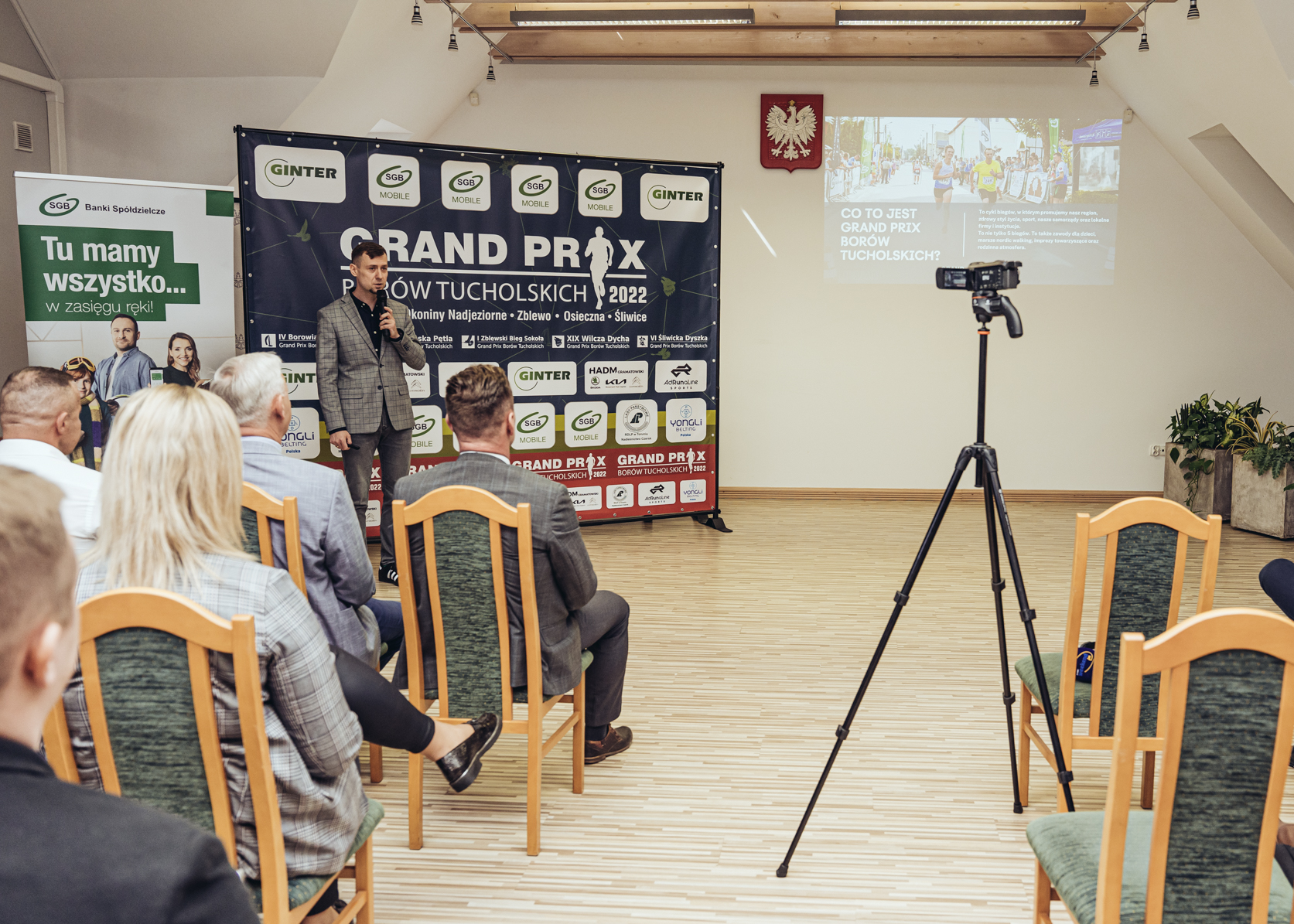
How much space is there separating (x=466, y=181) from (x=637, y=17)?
149 cm

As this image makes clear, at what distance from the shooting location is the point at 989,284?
2.10m

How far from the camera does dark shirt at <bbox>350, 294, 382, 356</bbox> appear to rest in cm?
438

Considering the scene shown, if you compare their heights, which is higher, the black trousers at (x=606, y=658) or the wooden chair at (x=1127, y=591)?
the wooden chair at (x=1127, y=591)

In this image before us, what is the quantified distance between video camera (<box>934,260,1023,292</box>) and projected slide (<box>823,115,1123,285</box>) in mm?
4796

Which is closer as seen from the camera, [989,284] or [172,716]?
[172,716]

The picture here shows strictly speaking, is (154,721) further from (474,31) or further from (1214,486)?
(1214,486)

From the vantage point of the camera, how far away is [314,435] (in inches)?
192

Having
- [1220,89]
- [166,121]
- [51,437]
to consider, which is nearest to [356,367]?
[51,437]

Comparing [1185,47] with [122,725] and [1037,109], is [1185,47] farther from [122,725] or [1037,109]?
[122,725]

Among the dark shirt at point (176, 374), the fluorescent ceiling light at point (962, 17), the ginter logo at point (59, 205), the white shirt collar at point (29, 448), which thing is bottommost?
the white shirt collar at point (29, 448)

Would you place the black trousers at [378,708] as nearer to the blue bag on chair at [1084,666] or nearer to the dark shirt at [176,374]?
the blue bag on chair at [1084,666]

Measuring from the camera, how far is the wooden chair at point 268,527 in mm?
2084

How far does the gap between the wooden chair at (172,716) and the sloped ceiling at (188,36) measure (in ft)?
15.1

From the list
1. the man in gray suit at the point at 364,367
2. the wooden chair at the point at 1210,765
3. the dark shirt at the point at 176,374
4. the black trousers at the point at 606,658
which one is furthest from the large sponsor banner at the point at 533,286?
the wooden chair at the point at 1210,765
